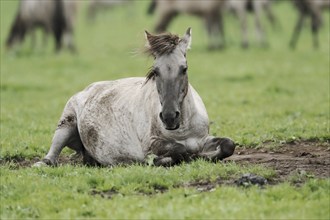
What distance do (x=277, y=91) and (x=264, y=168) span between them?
955 centimetres

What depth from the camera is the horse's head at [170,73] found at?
8.70m

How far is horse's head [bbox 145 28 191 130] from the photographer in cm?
870

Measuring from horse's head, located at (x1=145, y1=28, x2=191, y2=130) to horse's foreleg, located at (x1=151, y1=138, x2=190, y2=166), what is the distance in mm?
A: 399

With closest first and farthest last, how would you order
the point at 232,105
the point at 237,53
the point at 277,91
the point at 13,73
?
the point at 232,105 → the point at 277,91 → the point at 13,73 → the point at 237,53

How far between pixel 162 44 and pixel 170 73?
13.4 inches

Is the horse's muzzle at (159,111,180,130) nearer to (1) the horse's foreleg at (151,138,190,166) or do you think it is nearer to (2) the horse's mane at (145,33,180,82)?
(1) the horse's foreleg at (151,138,190,166)

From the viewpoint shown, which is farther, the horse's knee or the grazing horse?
the horse's knee

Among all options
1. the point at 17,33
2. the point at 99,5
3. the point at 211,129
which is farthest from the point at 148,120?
the point at 99,5

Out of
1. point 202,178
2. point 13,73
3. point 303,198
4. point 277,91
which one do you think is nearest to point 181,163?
point 202,178

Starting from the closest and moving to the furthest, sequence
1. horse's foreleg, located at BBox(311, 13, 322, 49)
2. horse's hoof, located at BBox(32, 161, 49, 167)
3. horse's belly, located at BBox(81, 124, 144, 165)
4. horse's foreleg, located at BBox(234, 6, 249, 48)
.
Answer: horse's hoof, located at BBox(32, 161, 49, 167) → horse's belly, located at BBox(81, 124, 144, 165) → horse's foreleg, located at BBox(311, 13, 322, 49) → horse's foreleg, located at BBox(234, 6, 249, 48)

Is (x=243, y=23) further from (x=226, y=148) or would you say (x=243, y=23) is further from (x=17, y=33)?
(x=226, y=148)

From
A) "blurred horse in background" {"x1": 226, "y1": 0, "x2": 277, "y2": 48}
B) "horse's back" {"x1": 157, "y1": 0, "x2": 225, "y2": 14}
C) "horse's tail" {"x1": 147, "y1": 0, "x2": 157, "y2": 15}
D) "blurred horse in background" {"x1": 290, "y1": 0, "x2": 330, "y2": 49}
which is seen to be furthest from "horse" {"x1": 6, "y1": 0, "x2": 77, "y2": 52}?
"blurred horse in background" {"x1": 290, "y1": 0, "x2": 330, "y2": 49}

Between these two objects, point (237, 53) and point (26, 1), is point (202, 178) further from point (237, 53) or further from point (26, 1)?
point (26, 1)

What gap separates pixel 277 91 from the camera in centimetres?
1802
